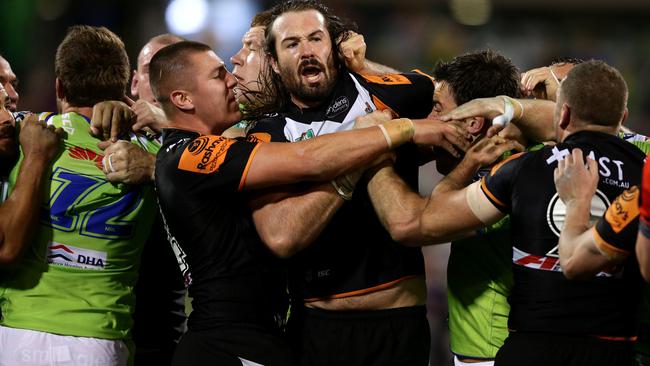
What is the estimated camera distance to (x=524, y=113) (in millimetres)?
4543

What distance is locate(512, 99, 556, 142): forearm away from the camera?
4.57 metres

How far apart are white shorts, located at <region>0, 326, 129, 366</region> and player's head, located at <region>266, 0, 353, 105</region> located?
1783mm

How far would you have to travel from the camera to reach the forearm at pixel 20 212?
14.9 ft

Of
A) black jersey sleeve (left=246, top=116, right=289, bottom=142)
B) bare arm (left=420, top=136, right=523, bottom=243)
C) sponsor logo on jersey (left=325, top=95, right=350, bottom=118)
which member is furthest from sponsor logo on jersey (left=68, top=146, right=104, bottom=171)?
bare arm (left=420, top=136, right=523, bottom=243)

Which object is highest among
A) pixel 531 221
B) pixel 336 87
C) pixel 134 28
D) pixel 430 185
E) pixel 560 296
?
pixel 336 87

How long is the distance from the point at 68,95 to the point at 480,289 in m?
2.62

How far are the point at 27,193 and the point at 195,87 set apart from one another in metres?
1.05

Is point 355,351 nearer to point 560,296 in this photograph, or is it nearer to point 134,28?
point 560,296

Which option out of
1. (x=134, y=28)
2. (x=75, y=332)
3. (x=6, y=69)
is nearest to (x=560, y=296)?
(x=75, y=332)

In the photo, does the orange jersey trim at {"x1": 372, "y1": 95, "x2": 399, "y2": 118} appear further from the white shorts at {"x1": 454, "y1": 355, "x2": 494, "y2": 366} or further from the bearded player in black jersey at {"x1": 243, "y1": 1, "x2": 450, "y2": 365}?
the white shorts at {"x1": 454, "y1": 355, "x2": 494, "y2": 366}

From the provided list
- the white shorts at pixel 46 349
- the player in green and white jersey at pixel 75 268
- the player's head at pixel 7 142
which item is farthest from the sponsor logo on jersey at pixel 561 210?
the player's head at pixel 7 142

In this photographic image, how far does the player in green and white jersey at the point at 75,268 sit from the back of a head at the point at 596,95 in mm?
2392

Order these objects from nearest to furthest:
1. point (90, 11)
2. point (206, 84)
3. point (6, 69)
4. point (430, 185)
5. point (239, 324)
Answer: point (239, 324), point (206, 84), point (6, 69), point (430, 185), point (90, 11)

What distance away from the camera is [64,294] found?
4.73 meters
